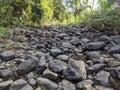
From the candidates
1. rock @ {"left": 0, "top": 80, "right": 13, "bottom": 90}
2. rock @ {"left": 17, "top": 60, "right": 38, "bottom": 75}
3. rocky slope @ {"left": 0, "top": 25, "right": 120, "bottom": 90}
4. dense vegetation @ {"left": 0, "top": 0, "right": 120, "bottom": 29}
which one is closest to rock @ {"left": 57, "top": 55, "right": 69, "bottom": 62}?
rocky slope @ {"left": 0, "top": 25, "right": 120, "bottom": 90}

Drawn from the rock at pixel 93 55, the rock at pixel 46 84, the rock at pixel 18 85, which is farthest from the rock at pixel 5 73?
the rock at pixel 93 55

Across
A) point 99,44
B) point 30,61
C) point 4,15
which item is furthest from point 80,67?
point 4,15

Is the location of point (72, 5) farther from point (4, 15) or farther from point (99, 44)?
point (99, 44)

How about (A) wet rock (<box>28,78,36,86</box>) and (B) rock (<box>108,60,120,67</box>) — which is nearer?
(A) wet rock (<box>28,78,36,86</box>)

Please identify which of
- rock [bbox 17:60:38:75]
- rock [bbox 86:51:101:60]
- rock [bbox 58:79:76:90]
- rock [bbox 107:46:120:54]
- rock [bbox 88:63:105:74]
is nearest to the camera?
rock [bbox 58:79:76:90]

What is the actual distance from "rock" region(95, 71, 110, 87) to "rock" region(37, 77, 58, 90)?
21.8 inches

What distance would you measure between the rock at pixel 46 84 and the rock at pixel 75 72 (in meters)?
0.22

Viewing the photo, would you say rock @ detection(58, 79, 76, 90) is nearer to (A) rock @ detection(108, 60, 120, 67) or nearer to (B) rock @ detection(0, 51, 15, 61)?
(A) rock @ detection(108, 60, 120, 67)

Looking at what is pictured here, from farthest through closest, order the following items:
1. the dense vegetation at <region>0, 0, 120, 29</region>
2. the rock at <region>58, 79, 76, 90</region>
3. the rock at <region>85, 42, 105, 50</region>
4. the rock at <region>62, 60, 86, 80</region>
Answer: the dense vegetation at <region>0, 0, 120, 29</region> < the rock at <region>85, 42, 105, 50</region> < the rock at <region>62, 60, 86, 80</region> < the rock at <region>58, 79, 76, 90</region>

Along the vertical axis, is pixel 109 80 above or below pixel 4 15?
below

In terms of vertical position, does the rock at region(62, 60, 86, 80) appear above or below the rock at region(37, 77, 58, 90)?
above

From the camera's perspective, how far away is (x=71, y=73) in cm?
281

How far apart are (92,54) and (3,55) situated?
1459 millimetres

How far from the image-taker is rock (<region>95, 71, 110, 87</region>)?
270 cm
